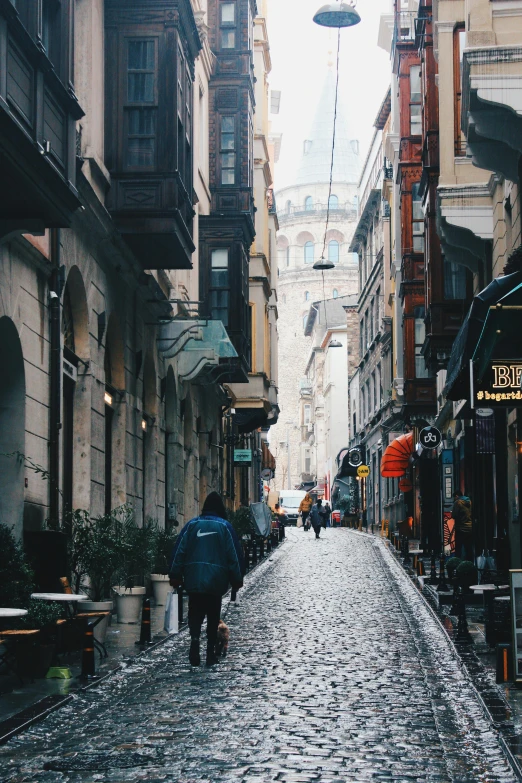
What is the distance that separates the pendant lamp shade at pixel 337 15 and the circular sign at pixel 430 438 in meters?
10.9

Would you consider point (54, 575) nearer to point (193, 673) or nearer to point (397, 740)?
point (193, 673)

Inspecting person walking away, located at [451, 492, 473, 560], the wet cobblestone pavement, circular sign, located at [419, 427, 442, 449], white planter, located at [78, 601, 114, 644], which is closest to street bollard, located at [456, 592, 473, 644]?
the wet cobblestone pavement

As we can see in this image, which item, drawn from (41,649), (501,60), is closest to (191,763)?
(41,649)

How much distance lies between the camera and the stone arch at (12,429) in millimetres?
14961

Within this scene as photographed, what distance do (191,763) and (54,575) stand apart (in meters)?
6.69

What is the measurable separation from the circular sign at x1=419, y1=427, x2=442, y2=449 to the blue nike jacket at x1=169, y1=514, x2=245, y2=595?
2059cm

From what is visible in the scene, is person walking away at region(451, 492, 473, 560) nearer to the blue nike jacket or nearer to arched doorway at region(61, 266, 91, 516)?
arched doorway at region(61, 266, 91, 516)

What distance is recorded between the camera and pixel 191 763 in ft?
27.1

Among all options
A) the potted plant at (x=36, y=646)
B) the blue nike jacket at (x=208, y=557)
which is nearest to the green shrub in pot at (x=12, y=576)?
the potted plant at (x=36, y=646)

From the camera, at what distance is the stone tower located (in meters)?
155

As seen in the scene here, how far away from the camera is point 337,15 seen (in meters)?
29.1

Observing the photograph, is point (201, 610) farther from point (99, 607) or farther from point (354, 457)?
point (354, 457)

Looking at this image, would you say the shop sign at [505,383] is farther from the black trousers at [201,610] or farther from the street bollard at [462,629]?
the black trousers at [201,610]

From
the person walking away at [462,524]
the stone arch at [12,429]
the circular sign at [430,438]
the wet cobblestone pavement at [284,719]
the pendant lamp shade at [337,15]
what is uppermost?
the pendant lamp shade at [337,15]
